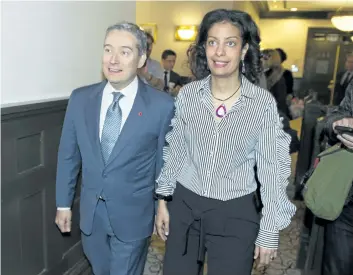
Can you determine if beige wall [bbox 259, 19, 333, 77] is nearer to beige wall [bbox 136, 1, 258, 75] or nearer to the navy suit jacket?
beige wall [bbox 136, 1, 258, 75]

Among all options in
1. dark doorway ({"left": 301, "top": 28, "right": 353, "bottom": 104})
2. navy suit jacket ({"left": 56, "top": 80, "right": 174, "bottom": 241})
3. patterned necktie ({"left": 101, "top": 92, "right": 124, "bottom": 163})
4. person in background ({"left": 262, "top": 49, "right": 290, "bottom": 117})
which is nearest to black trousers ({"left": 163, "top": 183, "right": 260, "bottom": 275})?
navy suit jacket ({"left": 56, "top": 80, "right": 174, "bottom": 241})

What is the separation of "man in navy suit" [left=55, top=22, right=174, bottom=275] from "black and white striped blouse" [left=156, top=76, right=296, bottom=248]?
0.83ft

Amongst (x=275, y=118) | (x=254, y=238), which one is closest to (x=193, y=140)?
(x=275, y=118)

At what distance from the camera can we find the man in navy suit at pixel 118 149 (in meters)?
1.65

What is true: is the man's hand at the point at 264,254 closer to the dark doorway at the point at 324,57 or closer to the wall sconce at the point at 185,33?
the wall sconce at the point at 185,33

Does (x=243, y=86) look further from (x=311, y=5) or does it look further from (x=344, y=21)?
(x=311, y=5)

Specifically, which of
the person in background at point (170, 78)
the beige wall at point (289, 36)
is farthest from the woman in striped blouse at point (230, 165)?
the beige wall at point (289, 36)

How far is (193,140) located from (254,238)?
1.55ft

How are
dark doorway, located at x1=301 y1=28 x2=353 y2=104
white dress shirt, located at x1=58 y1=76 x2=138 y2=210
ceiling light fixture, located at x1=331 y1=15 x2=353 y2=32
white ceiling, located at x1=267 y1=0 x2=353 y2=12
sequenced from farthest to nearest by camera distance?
dark doorway, located at x1=301 y1=28 x2=353 y2=104
white ceiling, located at x1=267 y1=0 x2=353 y2=12
ceiling light fixture, located at x1=331 y1=15 x2=353 y2=32
white dress shirt, located at x1=58 y1=76 x2=138 y2=210

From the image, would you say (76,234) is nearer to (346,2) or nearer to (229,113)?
(229,113)

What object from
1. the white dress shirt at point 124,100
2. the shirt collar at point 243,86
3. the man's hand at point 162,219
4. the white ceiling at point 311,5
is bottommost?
the man's hand at point 162,219

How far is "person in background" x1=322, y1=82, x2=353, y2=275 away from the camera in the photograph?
1752 mm

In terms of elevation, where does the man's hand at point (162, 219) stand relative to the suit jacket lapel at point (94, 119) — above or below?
below

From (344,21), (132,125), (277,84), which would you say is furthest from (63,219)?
(344,21)
